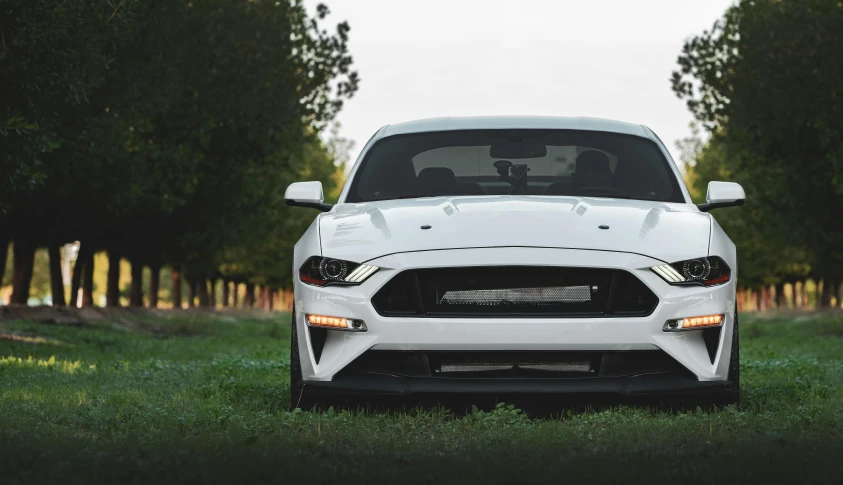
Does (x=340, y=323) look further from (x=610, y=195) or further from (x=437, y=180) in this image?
(x=610, y=195)

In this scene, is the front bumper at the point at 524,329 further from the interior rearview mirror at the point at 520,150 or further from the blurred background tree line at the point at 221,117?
the blurred background tree line at the point at 221,117

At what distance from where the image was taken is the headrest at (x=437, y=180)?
7.82 metres

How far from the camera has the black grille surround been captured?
21.0 ft

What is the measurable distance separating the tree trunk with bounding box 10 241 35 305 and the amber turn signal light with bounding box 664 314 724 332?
27.8 meters

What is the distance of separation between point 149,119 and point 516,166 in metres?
14.8

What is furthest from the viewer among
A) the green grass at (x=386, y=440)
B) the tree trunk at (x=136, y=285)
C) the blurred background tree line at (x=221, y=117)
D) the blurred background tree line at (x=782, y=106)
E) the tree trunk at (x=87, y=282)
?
the tree trunk at (x=136, y=285)

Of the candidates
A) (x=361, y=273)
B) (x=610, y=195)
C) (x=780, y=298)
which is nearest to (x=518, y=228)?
(x=361, y=273)

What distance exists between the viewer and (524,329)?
629 cm

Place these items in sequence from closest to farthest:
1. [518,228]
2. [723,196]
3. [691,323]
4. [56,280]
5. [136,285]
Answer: [691,323] → [518,228] → [723,196] → [56,280] → [136,285]

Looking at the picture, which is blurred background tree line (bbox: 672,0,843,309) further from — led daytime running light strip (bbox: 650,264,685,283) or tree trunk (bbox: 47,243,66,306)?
tree trunk (bbox: 47,243,66,306)

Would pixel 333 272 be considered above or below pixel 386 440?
above

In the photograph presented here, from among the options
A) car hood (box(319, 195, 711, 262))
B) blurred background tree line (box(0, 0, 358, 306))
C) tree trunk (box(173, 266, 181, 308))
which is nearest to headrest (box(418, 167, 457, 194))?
car hood (box(319, 195, 711, 262))

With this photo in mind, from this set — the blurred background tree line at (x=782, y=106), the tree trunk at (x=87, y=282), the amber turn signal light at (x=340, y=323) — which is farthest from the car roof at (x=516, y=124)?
the tree trunk at (x=87, y=282)

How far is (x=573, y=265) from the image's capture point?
20.9 feet
